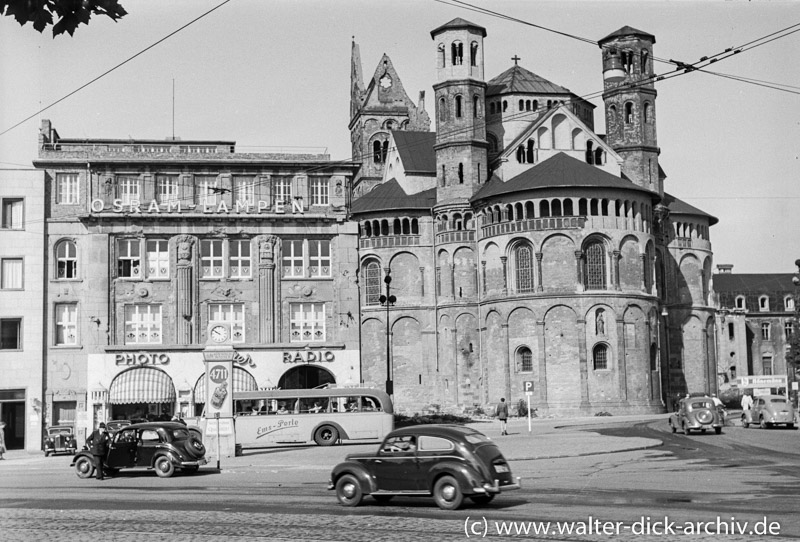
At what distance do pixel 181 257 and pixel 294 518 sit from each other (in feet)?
132

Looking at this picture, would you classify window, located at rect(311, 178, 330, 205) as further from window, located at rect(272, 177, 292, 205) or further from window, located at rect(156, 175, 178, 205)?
window, located at rect(156, 175, 178, 205)

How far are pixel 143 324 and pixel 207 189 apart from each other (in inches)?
305

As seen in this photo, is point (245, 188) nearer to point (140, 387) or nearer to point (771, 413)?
point (140, 387)

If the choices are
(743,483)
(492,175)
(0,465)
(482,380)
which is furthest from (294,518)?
(492,175)

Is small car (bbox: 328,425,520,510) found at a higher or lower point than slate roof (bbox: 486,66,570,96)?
lower

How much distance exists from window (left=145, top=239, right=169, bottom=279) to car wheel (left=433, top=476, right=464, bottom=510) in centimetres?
4010

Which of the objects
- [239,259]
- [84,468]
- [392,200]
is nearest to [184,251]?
[239,259]

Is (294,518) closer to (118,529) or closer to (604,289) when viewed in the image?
(118,529)

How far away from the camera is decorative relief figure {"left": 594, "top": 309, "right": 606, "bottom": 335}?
76000 millimetres

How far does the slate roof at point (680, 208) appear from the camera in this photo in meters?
97.0

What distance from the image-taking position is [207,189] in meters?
57.8

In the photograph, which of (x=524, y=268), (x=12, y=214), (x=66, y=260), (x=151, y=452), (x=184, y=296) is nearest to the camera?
(x=151, y=452)


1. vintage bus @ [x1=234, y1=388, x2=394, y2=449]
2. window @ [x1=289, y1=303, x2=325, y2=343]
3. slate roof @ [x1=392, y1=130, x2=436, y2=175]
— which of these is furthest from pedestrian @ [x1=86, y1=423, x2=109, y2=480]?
slate roof @ [x1=392, y1=130, x2=436, y2=175]

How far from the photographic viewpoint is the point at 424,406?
273ft
